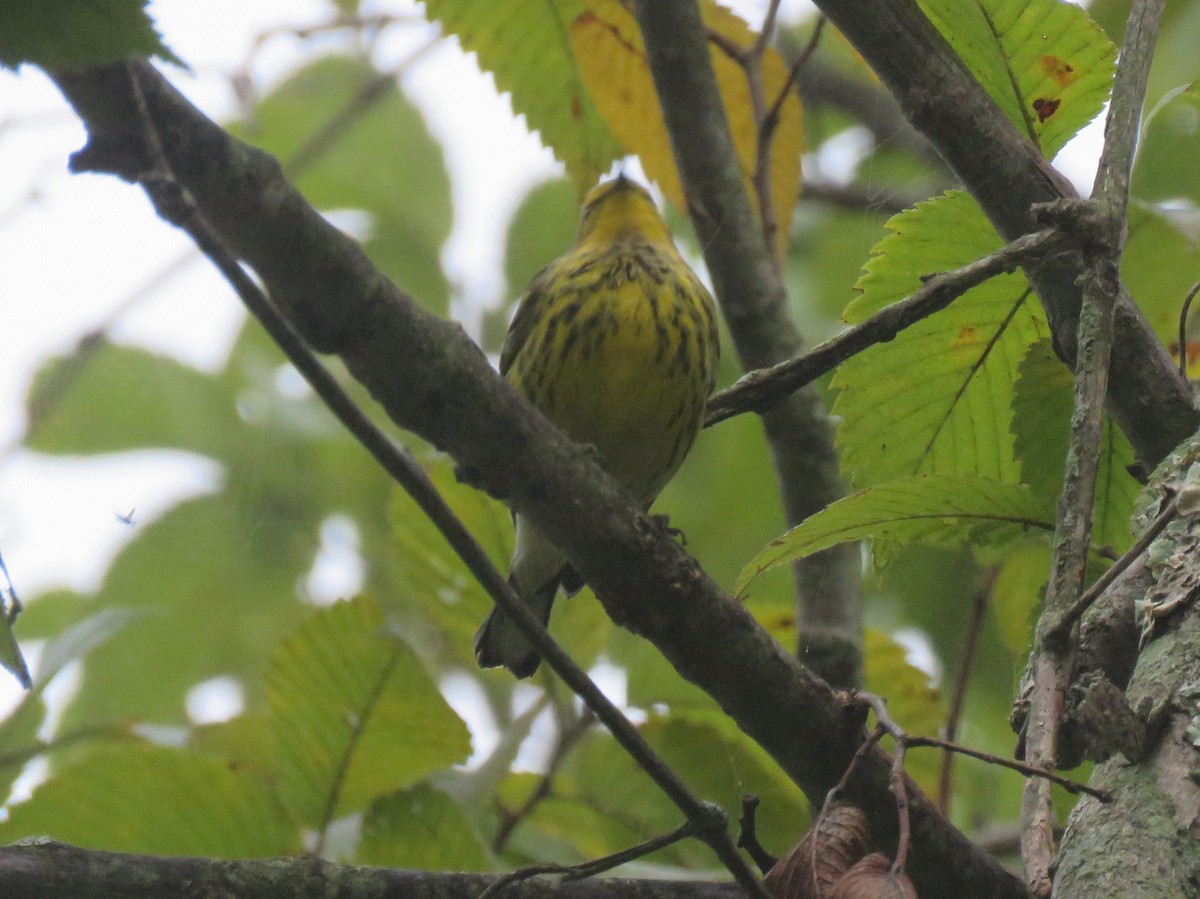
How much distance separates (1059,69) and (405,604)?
291cm

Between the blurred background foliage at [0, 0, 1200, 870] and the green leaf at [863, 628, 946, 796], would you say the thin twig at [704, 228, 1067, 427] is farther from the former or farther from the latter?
the green leaf at [863, 628, 946, 796]

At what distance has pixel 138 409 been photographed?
13.4 feet

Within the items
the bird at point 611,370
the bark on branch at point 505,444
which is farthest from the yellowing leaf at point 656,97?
the bark on branch at point 505,444

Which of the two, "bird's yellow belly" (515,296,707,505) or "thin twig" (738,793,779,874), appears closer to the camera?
"thin twig" (738,793,779,874)

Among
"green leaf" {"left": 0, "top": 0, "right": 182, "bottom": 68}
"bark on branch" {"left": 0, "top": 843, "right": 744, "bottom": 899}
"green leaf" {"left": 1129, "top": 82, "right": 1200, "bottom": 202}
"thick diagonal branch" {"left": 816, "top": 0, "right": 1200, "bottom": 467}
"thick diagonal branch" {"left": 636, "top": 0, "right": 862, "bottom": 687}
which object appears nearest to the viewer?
"green leaf" {"left": 0, "top": 0, "right": 182, "bottom": 68}

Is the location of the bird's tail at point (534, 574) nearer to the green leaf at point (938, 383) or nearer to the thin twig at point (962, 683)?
the thin twig at point (962, 683)

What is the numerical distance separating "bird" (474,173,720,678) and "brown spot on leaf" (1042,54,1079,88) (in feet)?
5.23

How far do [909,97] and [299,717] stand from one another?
160cm

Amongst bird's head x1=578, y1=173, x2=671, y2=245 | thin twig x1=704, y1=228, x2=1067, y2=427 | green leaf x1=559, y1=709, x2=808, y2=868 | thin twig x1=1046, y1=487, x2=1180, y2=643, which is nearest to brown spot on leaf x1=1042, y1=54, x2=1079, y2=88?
thin twig x1=704, y1=228, x2=1067, y2=427

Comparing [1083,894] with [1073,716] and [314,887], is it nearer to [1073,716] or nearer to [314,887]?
[1073,716]

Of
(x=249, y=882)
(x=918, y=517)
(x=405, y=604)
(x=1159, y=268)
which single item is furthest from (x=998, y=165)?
(x=405, y=604)

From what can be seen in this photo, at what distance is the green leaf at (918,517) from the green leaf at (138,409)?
264 centimetres

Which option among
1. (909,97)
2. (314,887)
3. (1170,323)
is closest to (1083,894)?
(314,887)

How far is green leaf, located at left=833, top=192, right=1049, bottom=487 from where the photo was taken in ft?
6.63
